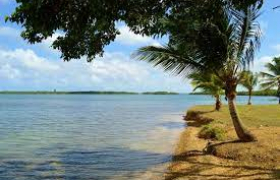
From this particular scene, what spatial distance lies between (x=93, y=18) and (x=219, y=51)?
8000mm

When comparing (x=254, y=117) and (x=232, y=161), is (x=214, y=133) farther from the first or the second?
(x=254, y=117)

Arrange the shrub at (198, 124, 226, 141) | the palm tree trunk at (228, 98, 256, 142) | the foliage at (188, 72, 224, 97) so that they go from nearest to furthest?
the palm tree trunk at (228, 98, 256, 142) → the shrub at (198, 124, 226, 141) → the foliage at (188, 72, 224, 97)

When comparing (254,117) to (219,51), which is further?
(254,117)

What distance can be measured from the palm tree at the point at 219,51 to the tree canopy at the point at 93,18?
469 cm

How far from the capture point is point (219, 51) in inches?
596

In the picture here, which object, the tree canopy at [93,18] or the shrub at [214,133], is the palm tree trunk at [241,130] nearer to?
the shrub at [214,133]

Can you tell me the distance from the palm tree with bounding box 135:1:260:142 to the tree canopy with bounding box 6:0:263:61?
15.4 ft

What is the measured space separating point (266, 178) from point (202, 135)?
32.6 ft

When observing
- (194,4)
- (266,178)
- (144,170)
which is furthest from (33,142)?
(194,4)

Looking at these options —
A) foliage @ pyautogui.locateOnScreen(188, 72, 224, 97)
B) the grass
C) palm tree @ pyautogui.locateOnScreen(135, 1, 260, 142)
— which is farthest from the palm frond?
foliage @ pyautogui.locateOnScreen(188, 72, 224, 97)

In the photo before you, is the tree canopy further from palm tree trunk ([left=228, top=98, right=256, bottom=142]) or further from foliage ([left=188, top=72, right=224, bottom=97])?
foliage ([left=188, top=72, right=224, bottom=97])

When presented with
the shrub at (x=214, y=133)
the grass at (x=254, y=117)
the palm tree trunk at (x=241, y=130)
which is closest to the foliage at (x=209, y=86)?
the grass at (x=254, y=117)

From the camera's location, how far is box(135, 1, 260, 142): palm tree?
1491cm

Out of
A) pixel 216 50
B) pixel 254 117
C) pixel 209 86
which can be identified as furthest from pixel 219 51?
pixel 209 86
